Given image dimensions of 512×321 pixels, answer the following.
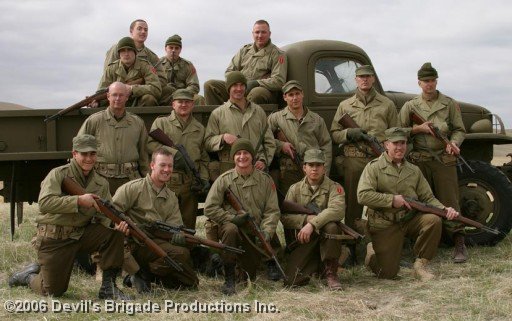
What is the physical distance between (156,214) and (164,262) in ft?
1.37

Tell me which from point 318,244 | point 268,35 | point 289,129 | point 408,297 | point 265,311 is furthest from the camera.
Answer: point 268,35

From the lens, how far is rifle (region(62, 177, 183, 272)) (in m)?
5.41

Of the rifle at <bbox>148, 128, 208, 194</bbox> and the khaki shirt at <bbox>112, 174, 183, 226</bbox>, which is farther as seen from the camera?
the rifle at <bbox>148, 128, 208, 194</bbox>

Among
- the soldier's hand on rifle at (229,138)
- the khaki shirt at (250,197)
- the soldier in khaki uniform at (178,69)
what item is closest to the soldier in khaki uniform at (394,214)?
the khaki shirt at (250,197)

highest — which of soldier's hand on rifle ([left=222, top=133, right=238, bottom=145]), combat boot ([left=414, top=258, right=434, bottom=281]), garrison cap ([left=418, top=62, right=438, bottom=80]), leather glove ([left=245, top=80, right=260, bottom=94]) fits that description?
garrison cap ([left=418, top=62, right=438, bottom=80])

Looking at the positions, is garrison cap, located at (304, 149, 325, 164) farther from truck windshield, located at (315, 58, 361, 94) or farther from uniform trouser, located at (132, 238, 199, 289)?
truck windshield, located at (315, 58, 361, 94)

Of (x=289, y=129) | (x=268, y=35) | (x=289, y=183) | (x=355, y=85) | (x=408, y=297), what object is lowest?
(x=408, y=297)

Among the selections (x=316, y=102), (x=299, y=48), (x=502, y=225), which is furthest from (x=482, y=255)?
(x=299, y=48)

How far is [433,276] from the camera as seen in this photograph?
625 centimetres

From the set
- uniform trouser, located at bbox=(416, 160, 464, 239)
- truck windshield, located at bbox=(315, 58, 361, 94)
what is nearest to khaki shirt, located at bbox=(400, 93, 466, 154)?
uniform trouser, located at bbox=(416, 160, 464, 239)

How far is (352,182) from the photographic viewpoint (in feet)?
23.4

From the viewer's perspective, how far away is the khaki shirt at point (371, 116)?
707 centimetres

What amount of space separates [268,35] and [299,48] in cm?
42

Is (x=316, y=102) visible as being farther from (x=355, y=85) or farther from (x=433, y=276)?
(x=433, y=276)
